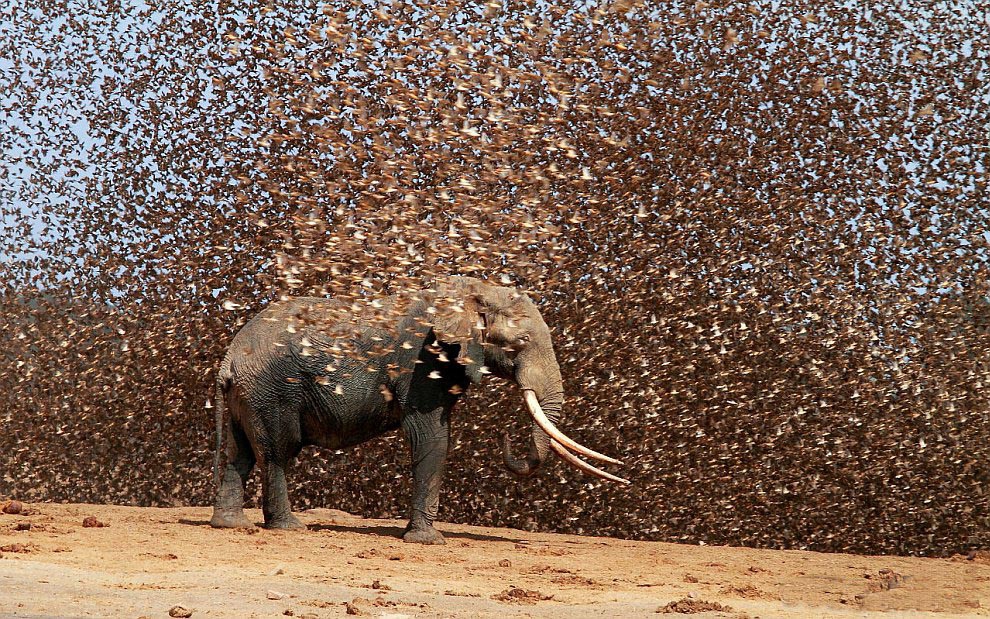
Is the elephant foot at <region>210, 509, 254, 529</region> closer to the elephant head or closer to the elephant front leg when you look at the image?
the elephant front leg

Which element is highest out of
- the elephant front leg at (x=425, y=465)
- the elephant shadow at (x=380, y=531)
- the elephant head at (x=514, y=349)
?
the elephant head at (x=514, y=349)

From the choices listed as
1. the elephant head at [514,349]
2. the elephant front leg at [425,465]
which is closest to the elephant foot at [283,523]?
the elephant front leg at [425,465]

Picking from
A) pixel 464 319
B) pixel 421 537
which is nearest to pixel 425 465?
pixel 421 537

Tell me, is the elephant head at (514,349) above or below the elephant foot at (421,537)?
above

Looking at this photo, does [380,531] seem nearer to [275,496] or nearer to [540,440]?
[275,496]

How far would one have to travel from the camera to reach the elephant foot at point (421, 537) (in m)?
7.53

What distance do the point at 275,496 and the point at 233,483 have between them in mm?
406

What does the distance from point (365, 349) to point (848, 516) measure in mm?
4540

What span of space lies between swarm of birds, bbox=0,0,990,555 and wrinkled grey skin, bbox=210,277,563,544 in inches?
40.9

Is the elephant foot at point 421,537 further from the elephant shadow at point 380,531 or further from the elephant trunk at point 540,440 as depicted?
the elephant trunk at point 540,440

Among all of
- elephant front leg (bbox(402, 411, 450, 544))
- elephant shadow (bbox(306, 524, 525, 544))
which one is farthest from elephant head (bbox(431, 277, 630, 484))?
elephant shadow (bbox(306, 524, 525, 544))

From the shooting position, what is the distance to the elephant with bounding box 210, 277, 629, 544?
24.1 ft

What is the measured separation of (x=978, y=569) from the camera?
7832 mm

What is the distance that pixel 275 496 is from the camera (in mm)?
7676
